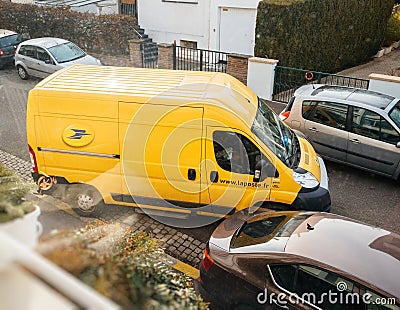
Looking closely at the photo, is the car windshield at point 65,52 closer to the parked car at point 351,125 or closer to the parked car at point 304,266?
the parked car at point 351,125

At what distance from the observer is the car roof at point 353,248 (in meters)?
4.04

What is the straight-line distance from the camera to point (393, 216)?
7281 millimetres

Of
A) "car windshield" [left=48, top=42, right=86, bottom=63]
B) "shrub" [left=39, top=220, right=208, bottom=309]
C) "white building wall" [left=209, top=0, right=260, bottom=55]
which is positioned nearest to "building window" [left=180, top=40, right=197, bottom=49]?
"white building wall" [left=209, top=0, right=260, bottom=55]

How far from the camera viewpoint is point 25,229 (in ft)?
6.53

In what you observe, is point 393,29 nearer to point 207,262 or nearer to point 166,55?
point 166,55

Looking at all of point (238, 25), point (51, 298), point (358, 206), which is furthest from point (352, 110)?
point (238, 25)

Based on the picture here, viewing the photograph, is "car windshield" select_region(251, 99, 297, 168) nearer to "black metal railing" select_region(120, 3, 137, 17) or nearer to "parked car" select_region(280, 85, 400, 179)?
"parked car" select_region(280, 85, 400, 179)

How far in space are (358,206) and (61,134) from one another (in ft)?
16.8

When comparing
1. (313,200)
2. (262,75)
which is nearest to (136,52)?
(262,75)

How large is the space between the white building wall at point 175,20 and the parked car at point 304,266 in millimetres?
13799

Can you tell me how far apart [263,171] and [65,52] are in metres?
10.3

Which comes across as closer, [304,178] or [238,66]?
[304,178]

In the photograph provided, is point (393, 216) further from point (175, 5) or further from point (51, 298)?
point (175, 5)

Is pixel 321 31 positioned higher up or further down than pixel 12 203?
further down
